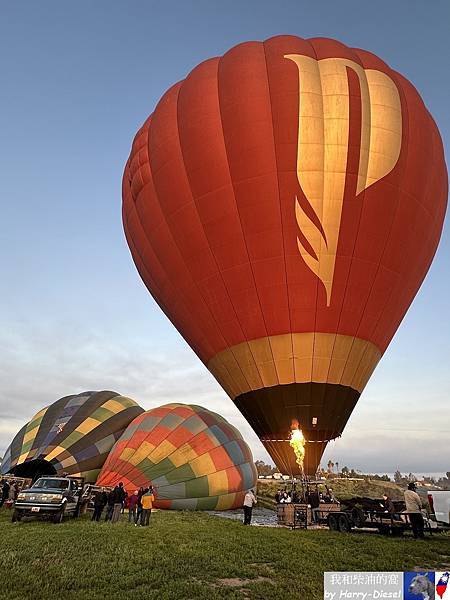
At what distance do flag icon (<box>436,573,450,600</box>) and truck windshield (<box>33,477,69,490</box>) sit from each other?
33.5 feet

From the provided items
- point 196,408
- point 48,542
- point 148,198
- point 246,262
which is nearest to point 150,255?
point 148,198

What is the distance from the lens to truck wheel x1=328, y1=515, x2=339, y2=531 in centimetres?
1223

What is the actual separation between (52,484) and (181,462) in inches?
172

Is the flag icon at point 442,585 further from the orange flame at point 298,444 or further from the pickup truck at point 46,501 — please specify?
the pickup truck at point 46,501

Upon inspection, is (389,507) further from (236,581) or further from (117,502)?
(117,502)

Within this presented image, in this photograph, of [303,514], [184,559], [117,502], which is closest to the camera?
[184,559]

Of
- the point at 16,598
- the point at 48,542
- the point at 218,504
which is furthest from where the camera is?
the point at 218,504

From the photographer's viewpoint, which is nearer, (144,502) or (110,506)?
(144,502)

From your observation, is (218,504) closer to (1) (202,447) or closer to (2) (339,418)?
(1) (202,447)

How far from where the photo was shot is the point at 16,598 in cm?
522

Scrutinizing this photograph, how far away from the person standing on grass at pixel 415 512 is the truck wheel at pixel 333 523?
187 centimetres

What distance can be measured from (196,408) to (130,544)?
10.3 metres

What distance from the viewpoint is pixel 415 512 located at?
11.0m

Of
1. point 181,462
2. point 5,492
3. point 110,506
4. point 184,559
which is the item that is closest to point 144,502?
point 110,506
